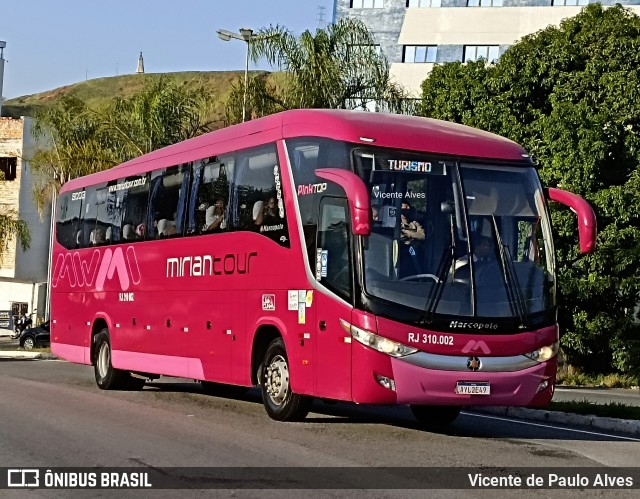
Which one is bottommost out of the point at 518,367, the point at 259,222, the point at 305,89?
the point at 518,367

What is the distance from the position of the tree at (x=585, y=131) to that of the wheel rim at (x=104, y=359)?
14.6m

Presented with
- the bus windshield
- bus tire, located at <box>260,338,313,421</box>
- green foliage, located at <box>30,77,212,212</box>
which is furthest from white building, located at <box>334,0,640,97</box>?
the bus windshield

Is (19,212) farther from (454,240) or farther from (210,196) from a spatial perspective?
(454,240)

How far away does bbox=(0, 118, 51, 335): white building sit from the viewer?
76.6 metres

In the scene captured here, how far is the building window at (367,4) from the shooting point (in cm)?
7200

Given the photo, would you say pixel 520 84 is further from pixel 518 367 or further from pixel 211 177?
pixel 518 367

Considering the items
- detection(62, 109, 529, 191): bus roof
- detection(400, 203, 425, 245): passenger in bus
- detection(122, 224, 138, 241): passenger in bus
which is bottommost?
detection(122, 224, 138, 241): passenger in bus

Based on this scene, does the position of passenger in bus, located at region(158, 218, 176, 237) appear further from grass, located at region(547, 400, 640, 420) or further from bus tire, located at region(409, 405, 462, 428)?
grass, located at region(547, 400, 640, 420)

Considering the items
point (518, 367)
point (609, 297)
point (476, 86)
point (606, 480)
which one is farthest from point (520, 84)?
point (606, 480)

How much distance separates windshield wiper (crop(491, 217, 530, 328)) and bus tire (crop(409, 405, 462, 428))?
2447 mm

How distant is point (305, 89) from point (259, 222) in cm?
2486

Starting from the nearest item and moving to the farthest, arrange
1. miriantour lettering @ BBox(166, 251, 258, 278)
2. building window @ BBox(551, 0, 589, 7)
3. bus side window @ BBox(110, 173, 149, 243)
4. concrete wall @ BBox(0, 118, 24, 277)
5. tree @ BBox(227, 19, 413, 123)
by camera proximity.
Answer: miriantour lettering @ BBox(166, 251, 258, 278) → bus side window @ BBox(110, 173, 149, 243) → tree @ BBox(227, 19, 413, 123) → building window @ BBox(551, 0, 589, 7) → concrete wall @ BBox(0, 118, 24, 277)

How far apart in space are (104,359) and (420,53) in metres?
50.2

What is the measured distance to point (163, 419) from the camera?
53.3ft
